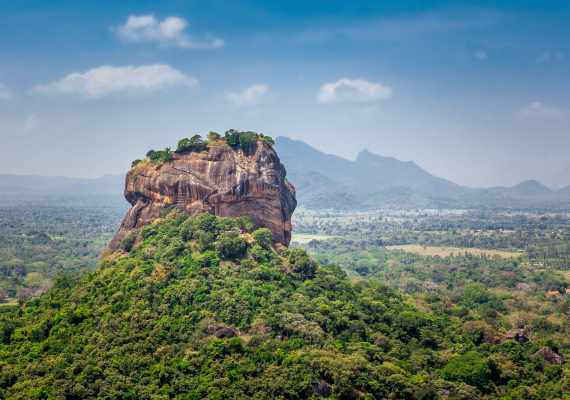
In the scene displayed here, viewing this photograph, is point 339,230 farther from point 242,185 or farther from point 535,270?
point 242,185

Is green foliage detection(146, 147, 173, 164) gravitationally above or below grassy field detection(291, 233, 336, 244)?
above

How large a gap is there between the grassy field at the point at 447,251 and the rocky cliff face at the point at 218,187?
247ft

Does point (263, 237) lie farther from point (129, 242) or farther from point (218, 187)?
point (129, 242)

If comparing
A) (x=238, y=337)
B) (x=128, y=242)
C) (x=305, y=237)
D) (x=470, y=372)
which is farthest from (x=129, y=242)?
(x=305, y=237)

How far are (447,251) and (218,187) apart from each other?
302 feet

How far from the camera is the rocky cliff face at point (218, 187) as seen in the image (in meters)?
48.2

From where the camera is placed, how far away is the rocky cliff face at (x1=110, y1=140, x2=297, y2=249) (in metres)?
48.2

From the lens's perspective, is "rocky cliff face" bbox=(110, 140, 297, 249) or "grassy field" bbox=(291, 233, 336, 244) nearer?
A: "rocky cliff face" bbox=(110, 140, 297, 249)

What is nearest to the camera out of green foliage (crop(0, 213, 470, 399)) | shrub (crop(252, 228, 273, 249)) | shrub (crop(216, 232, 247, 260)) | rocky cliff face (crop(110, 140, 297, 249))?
green foliage (crop(0, 213, 470, 399))

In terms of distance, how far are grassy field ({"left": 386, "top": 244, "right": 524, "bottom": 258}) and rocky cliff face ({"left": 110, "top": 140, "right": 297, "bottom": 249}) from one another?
7539cm

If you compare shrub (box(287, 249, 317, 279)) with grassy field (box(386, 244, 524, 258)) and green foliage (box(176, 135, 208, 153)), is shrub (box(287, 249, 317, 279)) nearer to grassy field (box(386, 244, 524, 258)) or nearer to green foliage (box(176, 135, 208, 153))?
green foliage (box(176, 135, 208, 153))

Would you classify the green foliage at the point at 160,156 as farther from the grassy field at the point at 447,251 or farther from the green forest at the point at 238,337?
the grassy field at the point at 447,251

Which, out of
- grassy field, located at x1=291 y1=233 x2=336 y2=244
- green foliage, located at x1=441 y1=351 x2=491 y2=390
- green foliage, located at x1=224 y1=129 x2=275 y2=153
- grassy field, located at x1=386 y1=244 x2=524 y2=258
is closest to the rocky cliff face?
green foliage, located at x1=224 y1=129 x2=275 y2=153

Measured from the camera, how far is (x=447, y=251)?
12938cm
